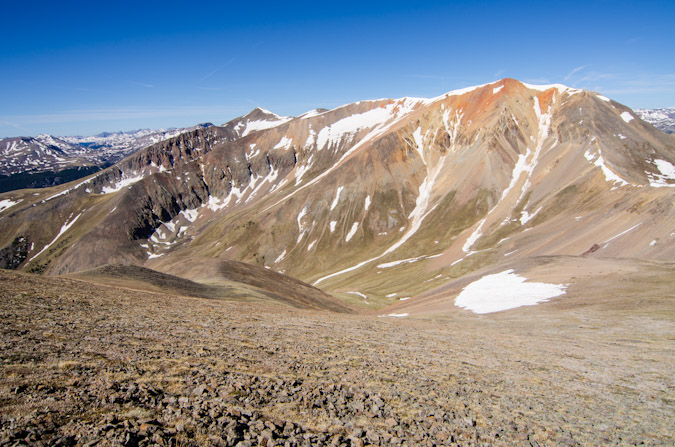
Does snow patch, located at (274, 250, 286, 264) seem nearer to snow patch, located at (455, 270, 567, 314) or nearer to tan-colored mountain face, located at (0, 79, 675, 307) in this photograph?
tan-colored mountain face, located at (0, 79, 675, 307)

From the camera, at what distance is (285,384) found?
10555 millimetres

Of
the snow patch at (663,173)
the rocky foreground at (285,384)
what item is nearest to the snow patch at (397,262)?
the snow patch at (663,173)

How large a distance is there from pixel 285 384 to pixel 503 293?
40.7 meters

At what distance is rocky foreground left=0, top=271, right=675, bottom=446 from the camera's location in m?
7.52

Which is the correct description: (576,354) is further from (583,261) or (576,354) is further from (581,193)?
(581,193)

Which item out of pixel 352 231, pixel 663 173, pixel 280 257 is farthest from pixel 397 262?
pixel 663 173

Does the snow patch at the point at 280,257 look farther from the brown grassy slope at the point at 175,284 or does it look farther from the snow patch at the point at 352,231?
the brown grassy slope at the point at 175,284

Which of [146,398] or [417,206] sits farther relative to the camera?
[417,206]

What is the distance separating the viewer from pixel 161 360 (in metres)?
11.0

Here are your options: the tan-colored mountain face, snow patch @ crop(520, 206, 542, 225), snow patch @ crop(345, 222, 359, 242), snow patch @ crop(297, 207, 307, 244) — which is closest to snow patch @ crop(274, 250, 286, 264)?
the tan-colored mountain face

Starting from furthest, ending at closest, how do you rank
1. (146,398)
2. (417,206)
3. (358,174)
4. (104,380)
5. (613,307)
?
(358,174)
(417,206)
(613,307)
(104,380)
(146,398)

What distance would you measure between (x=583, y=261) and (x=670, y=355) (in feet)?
121

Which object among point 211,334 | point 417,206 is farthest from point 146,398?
point 417,206

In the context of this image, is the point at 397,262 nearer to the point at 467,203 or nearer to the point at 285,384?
the point at 467,203
